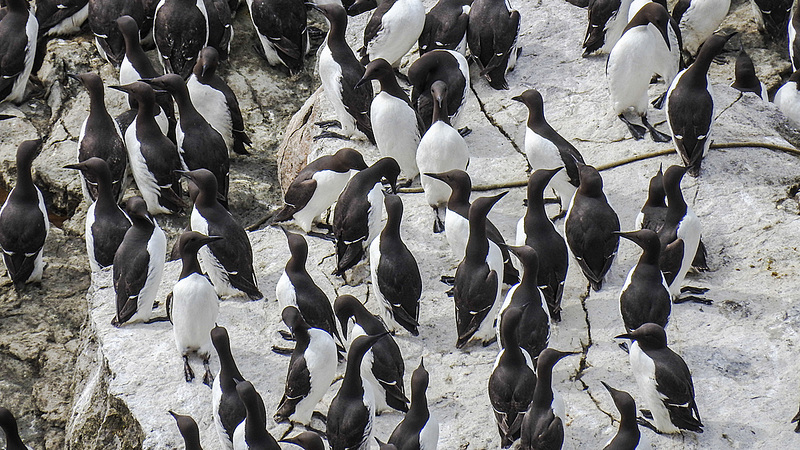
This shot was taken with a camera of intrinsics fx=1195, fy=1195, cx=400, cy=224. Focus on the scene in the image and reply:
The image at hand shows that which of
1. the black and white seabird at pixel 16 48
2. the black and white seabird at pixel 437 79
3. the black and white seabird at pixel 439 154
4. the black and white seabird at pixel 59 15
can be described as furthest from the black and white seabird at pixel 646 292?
the black and white seabird at pixel 59 15

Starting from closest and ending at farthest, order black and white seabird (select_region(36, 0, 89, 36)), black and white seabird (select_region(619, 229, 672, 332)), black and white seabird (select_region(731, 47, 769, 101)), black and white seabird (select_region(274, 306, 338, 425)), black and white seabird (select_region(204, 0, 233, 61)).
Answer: black and white seabird (select_region(274, 306, 338, 425))
black and white seabird (select_region(619, 229, 672, 332))
black and white seabird (select_region(731, 47, 769, 101))
black and white seabird (select_region(204, 0, 233, 61))
black and white seabird (select_region(36, 0, 89, 36))

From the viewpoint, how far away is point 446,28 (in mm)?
10945

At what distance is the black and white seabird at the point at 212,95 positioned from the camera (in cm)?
1077

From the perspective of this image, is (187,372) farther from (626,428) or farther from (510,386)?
(626,428)

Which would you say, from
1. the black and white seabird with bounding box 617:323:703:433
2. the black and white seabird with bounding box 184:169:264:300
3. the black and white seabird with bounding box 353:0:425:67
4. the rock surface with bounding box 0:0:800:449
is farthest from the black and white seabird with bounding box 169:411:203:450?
the black and white seabird with bounding box 353:0:425:67

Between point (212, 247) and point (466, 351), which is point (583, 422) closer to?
point (466, 351)

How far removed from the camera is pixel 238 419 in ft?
23.4

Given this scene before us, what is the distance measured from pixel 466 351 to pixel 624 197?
7.02ft

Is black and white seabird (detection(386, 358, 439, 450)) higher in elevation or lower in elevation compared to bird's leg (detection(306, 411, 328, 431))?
higher

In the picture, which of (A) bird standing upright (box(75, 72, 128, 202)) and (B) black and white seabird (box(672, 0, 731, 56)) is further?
(B) black and white seabird (box(672, 0, 731, 56))

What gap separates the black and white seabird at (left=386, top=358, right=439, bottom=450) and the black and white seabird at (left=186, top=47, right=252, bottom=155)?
15.4 ft

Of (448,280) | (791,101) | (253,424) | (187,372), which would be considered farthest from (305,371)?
(791,101)

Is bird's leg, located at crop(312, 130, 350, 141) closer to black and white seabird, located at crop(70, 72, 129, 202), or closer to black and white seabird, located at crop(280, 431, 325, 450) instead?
black and white seabird, located at crop(70, 72, 129, 202)

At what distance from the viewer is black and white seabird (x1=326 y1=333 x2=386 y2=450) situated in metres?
7.01
